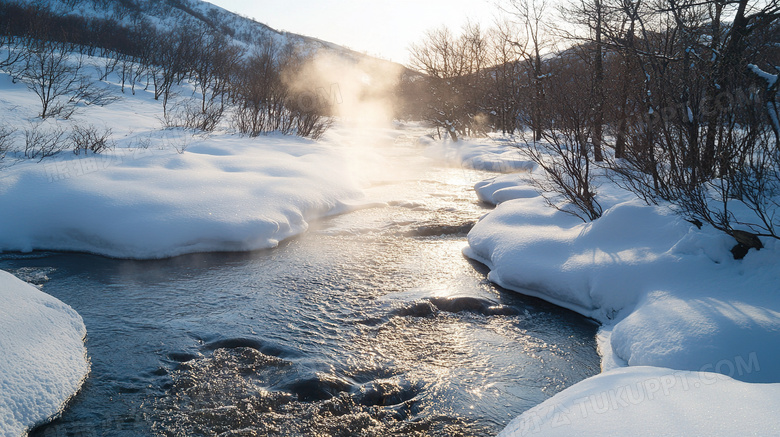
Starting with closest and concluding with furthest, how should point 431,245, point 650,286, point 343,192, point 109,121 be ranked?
point 650,286
point 431,245
point 343,192
point 109,121

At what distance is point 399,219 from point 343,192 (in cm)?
192

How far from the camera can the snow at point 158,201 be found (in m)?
6.66

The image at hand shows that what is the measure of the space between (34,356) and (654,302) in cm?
543

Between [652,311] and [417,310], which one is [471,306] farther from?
[652,311]

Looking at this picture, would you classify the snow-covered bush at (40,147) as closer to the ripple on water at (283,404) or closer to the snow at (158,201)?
the snow at (158,201)

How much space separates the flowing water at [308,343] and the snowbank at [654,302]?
0.38 meters

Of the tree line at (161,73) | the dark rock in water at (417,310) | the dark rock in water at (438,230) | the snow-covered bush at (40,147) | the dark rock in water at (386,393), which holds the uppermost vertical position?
the tree line at (161,73)

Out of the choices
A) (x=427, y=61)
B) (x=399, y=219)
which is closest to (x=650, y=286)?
(x=399, y=219)

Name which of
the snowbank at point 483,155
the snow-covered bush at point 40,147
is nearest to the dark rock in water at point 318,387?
the snow-covered bush at point 40,147

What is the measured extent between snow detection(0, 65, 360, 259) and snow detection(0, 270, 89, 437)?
7.89 feet

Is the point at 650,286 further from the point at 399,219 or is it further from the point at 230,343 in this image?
the point at 399,219

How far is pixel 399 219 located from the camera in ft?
29.6

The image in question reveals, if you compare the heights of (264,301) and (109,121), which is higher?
(109,121)

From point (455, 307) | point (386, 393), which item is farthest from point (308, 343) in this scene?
point (455, 307)
